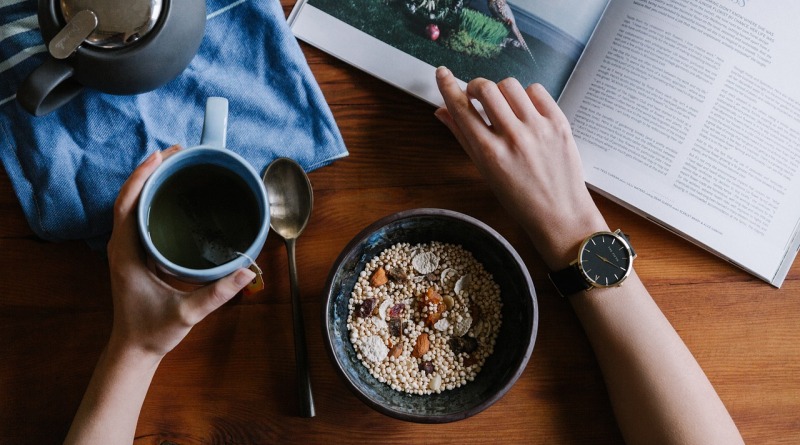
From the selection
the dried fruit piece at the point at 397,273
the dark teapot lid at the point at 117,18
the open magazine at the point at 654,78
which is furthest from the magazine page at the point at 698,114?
the dark teapot lid at the point at 117,18

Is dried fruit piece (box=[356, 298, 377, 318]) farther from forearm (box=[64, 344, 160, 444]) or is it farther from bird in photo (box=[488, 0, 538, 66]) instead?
bird in photo (box=[488, 0, 538, 66])

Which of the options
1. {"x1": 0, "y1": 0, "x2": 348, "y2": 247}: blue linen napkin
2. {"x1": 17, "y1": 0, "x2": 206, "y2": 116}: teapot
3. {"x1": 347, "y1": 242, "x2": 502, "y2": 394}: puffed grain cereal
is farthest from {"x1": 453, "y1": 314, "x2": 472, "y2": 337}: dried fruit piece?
{"x1": 17, "y1": 0, "x2": 206, "y2": 116}: teapot

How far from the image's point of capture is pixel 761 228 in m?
0.72

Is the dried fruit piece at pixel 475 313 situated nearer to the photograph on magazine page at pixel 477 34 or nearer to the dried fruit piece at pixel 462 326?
the dried fruit piece at pixel 462 326

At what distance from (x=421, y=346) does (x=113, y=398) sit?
314 millimetres

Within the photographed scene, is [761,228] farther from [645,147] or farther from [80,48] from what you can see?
[80,48]

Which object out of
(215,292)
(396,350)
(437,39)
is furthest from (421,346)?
(437,39)

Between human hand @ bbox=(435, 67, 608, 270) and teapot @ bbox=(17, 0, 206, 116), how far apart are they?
276 mm

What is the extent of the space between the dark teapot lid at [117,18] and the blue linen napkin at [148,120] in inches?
4.4

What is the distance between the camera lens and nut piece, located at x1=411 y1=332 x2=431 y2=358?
68 centimetres

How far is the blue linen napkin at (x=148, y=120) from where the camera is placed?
2.15 feet

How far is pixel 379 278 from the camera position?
68 cm

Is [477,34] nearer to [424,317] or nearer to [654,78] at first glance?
[654,78]

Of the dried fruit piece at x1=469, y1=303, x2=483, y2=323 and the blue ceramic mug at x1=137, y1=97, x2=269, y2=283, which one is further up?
the blue ceramic mug at x1=137, y1=97, x2=269, y2=283
